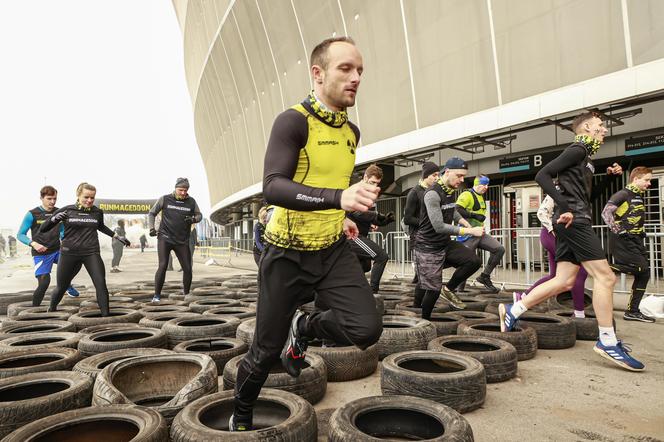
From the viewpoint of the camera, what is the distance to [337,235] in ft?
7.81

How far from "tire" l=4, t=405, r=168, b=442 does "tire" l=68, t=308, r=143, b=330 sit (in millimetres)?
3431

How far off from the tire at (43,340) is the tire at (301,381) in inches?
82.4

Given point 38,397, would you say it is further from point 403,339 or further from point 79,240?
point 79,240

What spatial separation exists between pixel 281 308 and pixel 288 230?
395mm

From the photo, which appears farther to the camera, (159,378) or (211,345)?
(211,345)

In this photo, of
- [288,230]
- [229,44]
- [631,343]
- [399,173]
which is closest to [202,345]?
[288,230]

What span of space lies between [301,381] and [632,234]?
18.1ft

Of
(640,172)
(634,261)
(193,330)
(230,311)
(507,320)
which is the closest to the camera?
(507,320)

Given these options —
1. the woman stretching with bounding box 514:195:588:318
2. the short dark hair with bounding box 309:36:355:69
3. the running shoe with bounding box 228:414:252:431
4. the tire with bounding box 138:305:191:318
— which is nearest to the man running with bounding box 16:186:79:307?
the tire with bounding box 138:305:191:318

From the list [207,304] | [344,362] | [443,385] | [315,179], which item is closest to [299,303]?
[315,179]

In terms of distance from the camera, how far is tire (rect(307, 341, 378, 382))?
368 cm

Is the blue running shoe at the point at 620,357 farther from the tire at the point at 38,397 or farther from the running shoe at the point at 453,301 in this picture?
the tire at the point at 38,397

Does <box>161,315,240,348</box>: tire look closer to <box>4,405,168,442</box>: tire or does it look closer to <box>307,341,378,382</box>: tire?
<box>307,341,378,382</box>: tire

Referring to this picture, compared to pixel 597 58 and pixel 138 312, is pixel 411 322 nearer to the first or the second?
pixel 138 312
